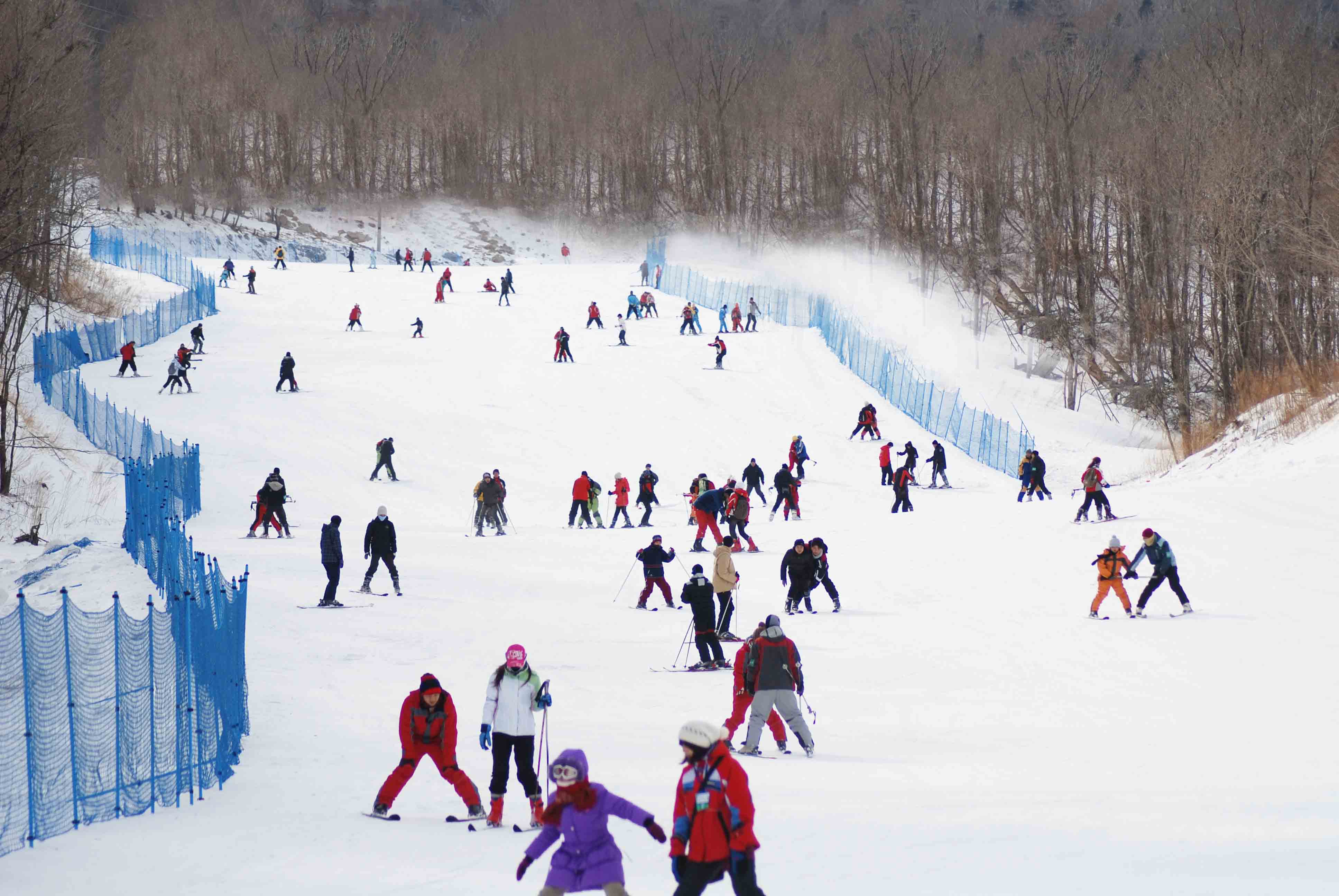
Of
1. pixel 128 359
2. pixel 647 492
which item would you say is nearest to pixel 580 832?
pixel 647 492

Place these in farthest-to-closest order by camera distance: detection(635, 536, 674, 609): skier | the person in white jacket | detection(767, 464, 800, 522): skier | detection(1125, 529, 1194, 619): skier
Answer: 1. detection(767, 464, 800, 522): skier
2. detection(635, 536, 674, 609): skier
3. detection(1125, 529, 1194, 619): skier
4. the person in white jacket

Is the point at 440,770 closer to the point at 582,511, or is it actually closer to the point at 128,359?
the point at 582,511

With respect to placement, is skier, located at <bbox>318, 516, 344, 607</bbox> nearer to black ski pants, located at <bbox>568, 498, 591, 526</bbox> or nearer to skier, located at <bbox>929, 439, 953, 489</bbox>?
black ski pants, located at <bbox>568, 498, 591, 526</bbox>

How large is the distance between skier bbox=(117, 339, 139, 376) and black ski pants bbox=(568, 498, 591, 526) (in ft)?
53.5

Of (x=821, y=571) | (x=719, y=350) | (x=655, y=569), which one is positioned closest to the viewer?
(x=821, y=571)

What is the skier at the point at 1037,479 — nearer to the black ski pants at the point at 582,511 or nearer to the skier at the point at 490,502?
the black ski pants at the point at 582,511

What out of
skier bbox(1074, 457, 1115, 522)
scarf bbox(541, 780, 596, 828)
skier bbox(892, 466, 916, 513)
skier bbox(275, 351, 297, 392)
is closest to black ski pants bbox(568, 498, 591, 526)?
skier bbox(892, 466, 916, 513)

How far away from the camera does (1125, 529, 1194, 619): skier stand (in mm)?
16594

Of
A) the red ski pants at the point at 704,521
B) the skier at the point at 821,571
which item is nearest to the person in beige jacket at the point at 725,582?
the skier at the point at 821,571

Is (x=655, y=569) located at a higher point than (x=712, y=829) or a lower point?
higher

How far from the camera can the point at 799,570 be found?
54.4 ft

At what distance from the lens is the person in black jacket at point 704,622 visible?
45.2 feet

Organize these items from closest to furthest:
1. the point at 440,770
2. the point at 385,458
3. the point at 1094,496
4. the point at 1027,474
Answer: the point at 440,770 < the point at 1094,496 < the point at 1027,474 < the point at 385,458

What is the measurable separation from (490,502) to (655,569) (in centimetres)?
720
